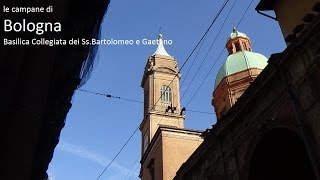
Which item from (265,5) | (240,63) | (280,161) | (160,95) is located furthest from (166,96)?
(280,161)

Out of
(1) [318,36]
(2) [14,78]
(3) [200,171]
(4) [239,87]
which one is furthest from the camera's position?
(4) [239,87]

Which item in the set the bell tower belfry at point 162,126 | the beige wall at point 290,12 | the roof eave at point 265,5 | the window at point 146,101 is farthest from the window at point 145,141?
the beige wall at point 290,12

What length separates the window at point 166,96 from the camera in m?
33.9

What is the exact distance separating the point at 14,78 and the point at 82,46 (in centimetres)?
212

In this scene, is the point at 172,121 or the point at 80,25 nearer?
the point at 80,25

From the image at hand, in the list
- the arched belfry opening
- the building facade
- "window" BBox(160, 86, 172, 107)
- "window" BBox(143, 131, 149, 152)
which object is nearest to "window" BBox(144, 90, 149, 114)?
"window" BBox(160, 86, 172, 107)

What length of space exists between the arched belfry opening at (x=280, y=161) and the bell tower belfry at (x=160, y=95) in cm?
1788

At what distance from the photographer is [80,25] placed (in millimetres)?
3934

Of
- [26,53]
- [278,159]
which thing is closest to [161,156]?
[278,159]

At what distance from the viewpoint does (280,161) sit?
12883 millimetres

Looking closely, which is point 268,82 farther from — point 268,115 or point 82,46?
point 82,46

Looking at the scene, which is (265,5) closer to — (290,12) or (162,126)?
(290,12)

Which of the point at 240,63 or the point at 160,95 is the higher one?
the point at 240,63

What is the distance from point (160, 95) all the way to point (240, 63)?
293 inches
